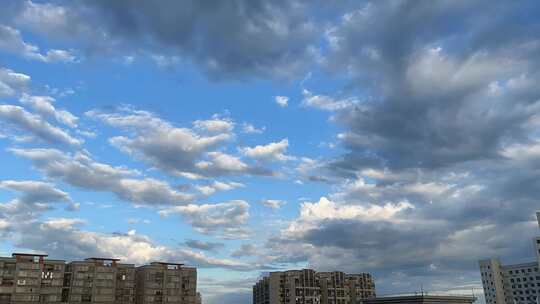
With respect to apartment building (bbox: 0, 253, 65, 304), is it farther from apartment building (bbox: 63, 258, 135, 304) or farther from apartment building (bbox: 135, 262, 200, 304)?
apartment building (bbox: 135, 262, 200, 304)

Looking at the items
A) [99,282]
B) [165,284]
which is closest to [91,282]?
[99,282]

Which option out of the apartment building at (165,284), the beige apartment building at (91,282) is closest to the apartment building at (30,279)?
the beige apartment building at (91,282)

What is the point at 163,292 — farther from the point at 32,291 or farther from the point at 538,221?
the point at 538,221

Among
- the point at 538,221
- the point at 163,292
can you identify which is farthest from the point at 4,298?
the point at 538,221

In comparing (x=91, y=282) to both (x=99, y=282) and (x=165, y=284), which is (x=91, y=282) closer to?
(x=99, y=282)

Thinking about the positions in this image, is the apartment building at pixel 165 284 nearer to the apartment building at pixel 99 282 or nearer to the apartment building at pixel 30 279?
the apartment building at pixel 99 282

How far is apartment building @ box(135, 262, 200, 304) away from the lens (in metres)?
183

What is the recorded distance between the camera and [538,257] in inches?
7835

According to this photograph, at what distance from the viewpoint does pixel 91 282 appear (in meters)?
174

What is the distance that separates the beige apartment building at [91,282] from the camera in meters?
161

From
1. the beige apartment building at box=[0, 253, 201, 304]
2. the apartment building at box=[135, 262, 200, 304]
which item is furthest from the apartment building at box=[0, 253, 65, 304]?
the apartment building at box=[135, 262, 200, 304]

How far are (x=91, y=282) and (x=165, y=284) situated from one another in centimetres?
2713

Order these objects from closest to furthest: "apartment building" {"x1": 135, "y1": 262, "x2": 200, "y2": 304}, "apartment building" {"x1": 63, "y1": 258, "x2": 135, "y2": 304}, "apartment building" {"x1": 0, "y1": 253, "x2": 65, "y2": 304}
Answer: "apartment building" {"x1": 0, "y1": 253, "x2": 65, "y2": 304}, "apartment building" {"x1": 63, "y1": 258, "x2": 135, "y2": 304}, "apartment building" {"x1": 135, "y1": 262, "x2": 200, "y2": 304}

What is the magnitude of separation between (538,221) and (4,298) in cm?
19475
